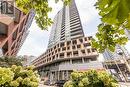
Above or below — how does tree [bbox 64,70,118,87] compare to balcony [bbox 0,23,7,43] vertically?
below

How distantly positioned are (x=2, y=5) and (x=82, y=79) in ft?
30.7

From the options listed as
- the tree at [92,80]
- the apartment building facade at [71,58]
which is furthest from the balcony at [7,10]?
the apartment building facade at [71,58]

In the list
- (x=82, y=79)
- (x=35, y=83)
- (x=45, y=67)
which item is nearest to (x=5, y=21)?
(x=35, y=83)

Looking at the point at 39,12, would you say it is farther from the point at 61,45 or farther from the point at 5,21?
the point at 61,45

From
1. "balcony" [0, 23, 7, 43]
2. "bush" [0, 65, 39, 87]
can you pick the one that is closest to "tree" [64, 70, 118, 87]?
"bush" [0, 65, 39, 87]

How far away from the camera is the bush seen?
10.7 m

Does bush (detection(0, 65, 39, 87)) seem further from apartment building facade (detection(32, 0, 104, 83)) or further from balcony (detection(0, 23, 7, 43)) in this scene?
apartment building facade (detection(32, 0, 104, 83))

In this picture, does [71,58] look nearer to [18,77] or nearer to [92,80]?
[92,80]

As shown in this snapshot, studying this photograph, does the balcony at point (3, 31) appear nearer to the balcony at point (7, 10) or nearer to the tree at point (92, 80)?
the balcony at point (7, 10)

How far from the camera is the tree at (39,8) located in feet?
14.0

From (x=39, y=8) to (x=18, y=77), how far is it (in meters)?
8.56

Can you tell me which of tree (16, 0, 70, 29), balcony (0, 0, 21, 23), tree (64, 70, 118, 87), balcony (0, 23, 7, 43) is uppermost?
balcony (0, 0, 21, 23)

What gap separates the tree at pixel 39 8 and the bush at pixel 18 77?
6861 millimetres

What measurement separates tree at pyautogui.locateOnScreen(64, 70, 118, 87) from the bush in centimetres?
303
